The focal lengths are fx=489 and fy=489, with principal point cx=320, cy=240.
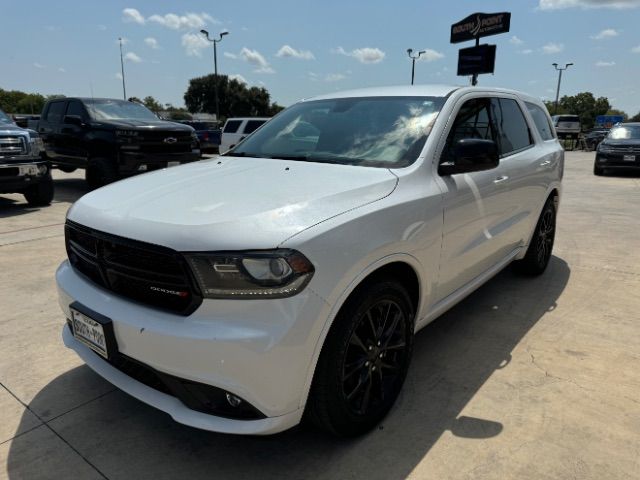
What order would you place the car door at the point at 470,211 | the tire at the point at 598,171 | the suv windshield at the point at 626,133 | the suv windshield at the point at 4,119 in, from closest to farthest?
1. the car door at the point at 470,211
2. the suv windshield at the point at 4,119
3. the suv windshield at the point at 626,133
4. the tire at the point at 598,171

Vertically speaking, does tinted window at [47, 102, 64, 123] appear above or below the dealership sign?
below

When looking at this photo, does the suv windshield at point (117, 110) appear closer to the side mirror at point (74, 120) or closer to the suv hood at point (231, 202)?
the side mirror at point (74, 120)

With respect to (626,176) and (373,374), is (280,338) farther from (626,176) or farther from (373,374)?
(626,176)

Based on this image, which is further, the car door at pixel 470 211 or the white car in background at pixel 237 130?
the white car in background at pixel 237 130

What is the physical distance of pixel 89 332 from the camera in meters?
2.25

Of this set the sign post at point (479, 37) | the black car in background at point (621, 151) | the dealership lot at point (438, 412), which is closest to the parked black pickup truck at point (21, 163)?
the dealership lot at point (438, 412)

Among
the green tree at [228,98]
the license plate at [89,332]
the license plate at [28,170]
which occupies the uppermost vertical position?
the green tree at [228,98]

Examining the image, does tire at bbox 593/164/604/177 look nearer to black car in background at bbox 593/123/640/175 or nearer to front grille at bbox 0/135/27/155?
black car in background at bbox 593/123/640/175

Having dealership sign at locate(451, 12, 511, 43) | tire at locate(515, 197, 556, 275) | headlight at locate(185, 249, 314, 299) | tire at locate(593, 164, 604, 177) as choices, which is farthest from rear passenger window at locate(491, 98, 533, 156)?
dealership sign at locate(451, 12, 511, 43)

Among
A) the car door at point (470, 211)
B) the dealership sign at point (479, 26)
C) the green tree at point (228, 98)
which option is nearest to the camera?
the car door at point (470, 211)

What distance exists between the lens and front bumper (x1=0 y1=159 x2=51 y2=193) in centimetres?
743

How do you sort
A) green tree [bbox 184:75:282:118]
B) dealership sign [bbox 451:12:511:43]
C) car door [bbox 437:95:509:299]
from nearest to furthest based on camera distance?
car door [bbox 437:95:509:299]
dealership sign [bbox 451:12:511:43]
green tree [bbox 184:75:282:118]

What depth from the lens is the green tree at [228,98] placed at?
7100 cm

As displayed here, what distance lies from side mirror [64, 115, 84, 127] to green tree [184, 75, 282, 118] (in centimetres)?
6261
